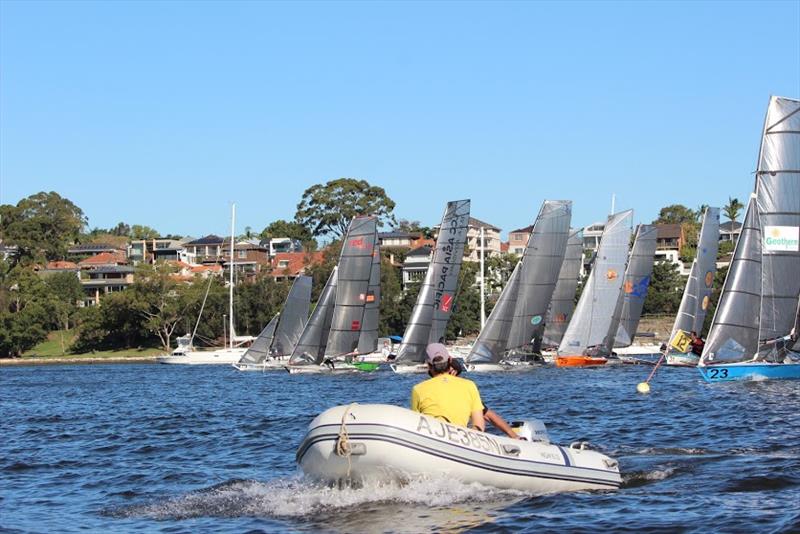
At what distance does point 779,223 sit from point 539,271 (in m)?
18.8

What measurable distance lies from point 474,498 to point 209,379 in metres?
47.9

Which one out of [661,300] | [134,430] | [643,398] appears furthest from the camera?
[661,300]

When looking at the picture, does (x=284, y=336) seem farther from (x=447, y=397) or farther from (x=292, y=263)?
(x=292, y=263)

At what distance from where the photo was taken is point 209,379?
2431 inches

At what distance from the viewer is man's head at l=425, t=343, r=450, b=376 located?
585 inches

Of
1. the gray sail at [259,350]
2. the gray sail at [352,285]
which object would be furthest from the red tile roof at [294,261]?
the gray sail at [352,285]

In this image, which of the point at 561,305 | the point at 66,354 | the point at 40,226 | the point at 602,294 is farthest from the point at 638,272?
the point at 40,226

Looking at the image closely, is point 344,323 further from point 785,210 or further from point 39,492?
point 39,492

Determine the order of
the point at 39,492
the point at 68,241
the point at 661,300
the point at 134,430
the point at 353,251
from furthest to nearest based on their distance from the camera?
1. the point at 68,241
2. the point at 661,300
3. the point at 353,251
4. the point at 134,430
5. the point at 39,492

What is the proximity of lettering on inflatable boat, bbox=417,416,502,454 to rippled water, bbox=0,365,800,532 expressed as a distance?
574 mm

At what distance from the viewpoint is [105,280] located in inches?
5507

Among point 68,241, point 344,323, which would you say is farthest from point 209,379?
point 68,241

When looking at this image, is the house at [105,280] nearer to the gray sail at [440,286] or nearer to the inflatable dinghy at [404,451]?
the gray sail at [440,286]

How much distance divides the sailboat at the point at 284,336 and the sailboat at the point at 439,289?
11375mm
